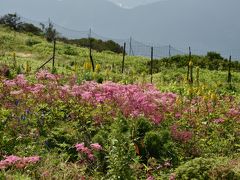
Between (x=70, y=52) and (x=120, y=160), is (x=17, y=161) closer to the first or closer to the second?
(x=120, y=160)

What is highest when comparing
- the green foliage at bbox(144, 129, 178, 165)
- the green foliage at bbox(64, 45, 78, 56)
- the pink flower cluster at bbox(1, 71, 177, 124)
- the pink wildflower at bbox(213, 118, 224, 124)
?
the green foliage at bbox(64, 45, 78, 56)

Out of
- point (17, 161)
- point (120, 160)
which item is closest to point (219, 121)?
point (120, 160)

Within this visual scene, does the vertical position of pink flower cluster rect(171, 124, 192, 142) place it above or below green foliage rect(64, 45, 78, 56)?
below

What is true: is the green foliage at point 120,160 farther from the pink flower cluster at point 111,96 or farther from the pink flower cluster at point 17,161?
the pink flower cluster at point 111,96

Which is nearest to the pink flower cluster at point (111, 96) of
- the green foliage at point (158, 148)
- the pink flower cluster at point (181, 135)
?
the pink flower cluster at point (181, 135)

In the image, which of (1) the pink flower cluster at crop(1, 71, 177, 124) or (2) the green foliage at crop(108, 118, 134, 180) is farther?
(1) the pink flower cluster at crop(1, 71, 177, 124)

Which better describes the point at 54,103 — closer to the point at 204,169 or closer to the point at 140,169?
the point at 140,169

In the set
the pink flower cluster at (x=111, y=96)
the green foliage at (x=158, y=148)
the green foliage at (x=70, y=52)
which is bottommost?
the green foliage at (x=158, y=148)

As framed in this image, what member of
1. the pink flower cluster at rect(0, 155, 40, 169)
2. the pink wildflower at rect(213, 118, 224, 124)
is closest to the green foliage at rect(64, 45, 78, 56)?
the pink wildflower at rect(213, 118, 224, 124)

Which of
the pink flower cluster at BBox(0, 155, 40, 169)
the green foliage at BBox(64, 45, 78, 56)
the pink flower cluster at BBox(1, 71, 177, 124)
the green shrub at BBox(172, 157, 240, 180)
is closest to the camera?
the pink flower cluster at BBox(0, 155, 40, 169)

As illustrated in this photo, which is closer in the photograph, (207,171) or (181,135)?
(207,171)

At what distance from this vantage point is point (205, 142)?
1149 centimetres

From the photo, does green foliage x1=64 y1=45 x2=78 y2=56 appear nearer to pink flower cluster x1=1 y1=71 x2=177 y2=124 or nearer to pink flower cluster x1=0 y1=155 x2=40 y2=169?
pink flower cluster x1=1 y1=71 x2=177 y2=124

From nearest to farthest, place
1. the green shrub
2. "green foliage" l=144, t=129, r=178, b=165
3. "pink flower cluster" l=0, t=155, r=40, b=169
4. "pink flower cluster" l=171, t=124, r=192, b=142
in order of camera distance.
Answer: "pink flower cluster" l=0, t=155, r=40, b=169, the green shrub, "green foliage" l=144, t=129, r=178, b=165, "pink flower cluster" l=171, t=124, r=192, b=142
